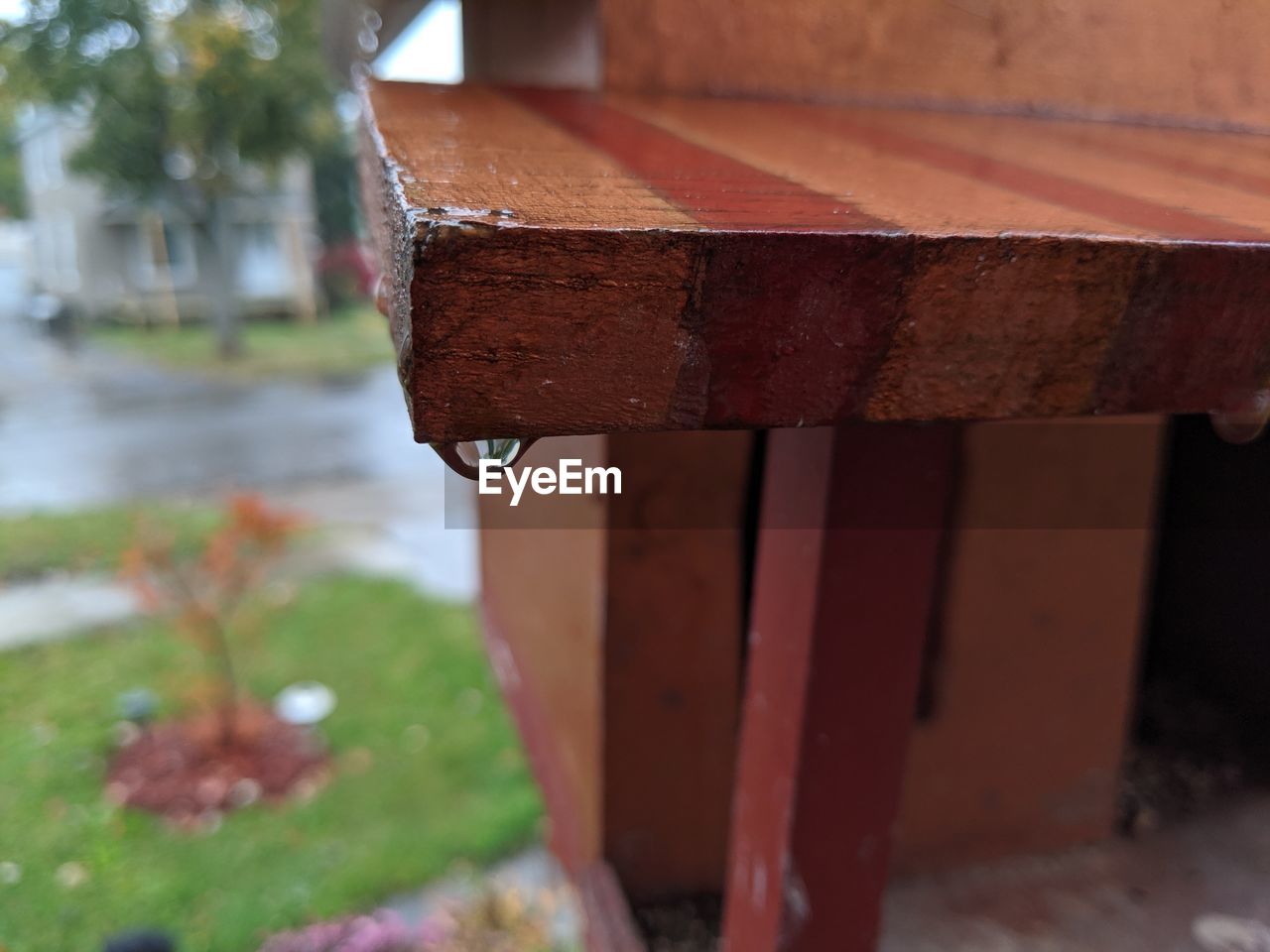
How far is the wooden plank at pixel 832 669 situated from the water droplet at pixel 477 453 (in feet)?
1.50

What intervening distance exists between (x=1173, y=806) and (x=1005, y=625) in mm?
→ 731

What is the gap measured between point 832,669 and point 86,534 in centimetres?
816

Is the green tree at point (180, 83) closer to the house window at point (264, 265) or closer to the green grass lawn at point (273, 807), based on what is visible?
the house window at point (264, 265)

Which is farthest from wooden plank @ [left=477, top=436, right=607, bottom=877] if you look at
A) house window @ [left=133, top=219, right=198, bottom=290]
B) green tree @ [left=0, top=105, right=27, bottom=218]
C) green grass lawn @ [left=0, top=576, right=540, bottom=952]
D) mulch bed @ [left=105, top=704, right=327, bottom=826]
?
green tree @ [left=0, top=105, right=27, bottom=218]

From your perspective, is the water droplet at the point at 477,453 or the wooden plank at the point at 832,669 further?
the wooden plank at the point at 832,669

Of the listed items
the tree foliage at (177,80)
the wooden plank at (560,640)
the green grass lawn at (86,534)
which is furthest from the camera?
the tree foliage at (177,80)

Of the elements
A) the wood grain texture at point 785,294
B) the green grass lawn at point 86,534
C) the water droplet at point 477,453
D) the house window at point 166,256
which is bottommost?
the green grass lawn at point 86,534

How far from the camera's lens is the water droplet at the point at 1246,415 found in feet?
2.48

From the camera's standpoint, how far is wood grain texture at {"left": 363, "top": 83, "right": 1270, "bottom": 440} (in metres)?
0.57

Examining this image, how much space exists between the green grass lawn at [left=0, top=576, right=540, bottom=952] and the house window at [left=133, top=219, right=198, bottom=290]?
16.0 meters

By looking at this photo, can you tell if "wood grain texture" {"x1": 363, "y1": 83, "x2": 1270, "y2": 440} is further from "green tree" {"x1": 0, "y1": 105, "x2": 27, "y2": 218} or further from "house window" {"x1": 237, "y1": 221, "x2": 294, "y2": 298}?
"green tree" {"x1": 0, "y1": 105, "x2": 27, "y2": 218}

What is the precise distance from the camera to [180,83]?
13.8 metres

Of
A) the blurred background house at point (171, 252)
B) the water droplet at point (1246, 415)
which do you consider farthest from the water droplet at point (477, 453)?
the blurred background house at point (171, 252)

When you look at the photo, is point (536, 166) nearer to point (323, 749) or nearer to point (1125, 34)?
point (1125, 34)
